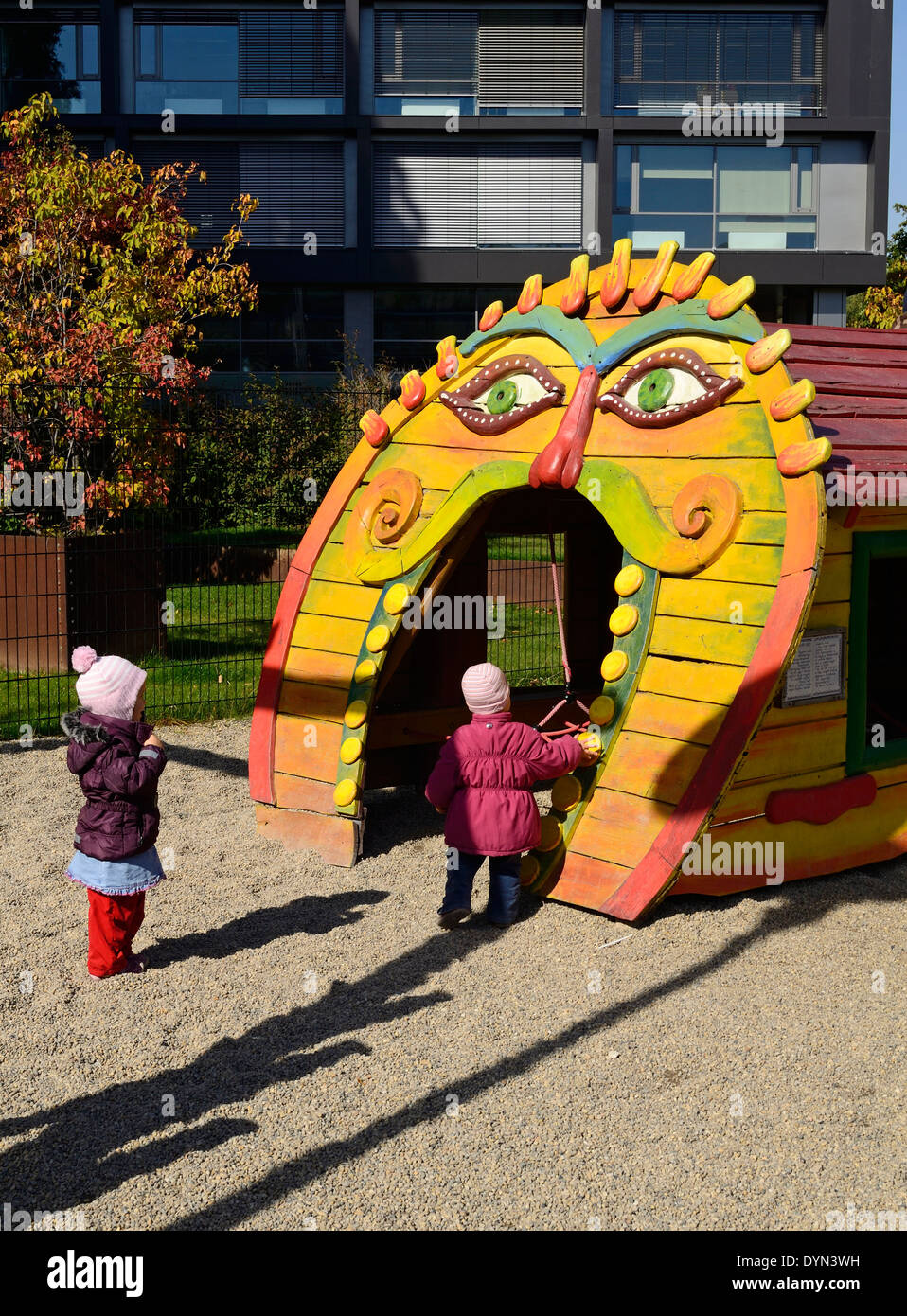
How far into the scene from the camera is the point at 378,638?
21.2 feet

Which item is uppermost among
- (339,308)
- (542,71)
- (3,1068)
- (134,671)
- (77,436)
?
(542,71)

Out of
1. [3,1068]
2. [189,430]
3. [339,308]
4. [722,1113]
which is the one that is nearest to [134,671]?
[3,1068]

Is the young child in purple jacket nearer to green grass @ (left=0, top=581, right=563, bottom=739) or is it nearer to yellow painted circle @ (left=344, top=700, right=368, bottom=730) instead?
yellow painted circle @ (left=344, top=700, right=368, bottom=730)

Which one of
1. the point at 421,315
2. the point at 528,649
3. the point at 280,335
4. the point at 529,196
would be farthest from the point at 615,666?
the point at 529,196

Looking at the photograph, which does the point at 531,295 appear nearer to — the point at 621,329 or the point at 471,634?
the point at 621,329

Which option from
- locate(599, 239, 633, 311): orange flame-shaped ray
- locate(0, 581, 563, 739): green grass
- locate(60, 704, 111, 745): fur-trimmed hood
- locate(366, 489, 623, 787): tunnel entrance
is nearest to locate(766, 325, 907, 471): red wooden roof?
locate(599, 239, 633, 311): orange flame-shaped ray

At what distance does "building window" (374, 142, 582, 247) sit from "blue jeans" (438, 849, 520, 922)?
23.4m

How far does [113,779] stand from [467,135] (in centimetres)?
→ 2467

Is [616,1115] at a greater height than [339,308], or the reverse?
[339,308]

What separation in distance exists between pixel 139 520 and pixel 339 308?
16104 millimetres

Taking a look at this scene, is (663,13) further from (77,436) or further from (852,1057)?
(852,1057)

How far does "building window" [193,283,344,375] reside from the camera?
88.3 ft

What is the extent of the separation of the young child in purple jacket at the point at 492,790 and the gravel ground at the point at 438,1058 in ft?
0.63

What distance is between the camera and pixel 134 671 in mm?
5152
